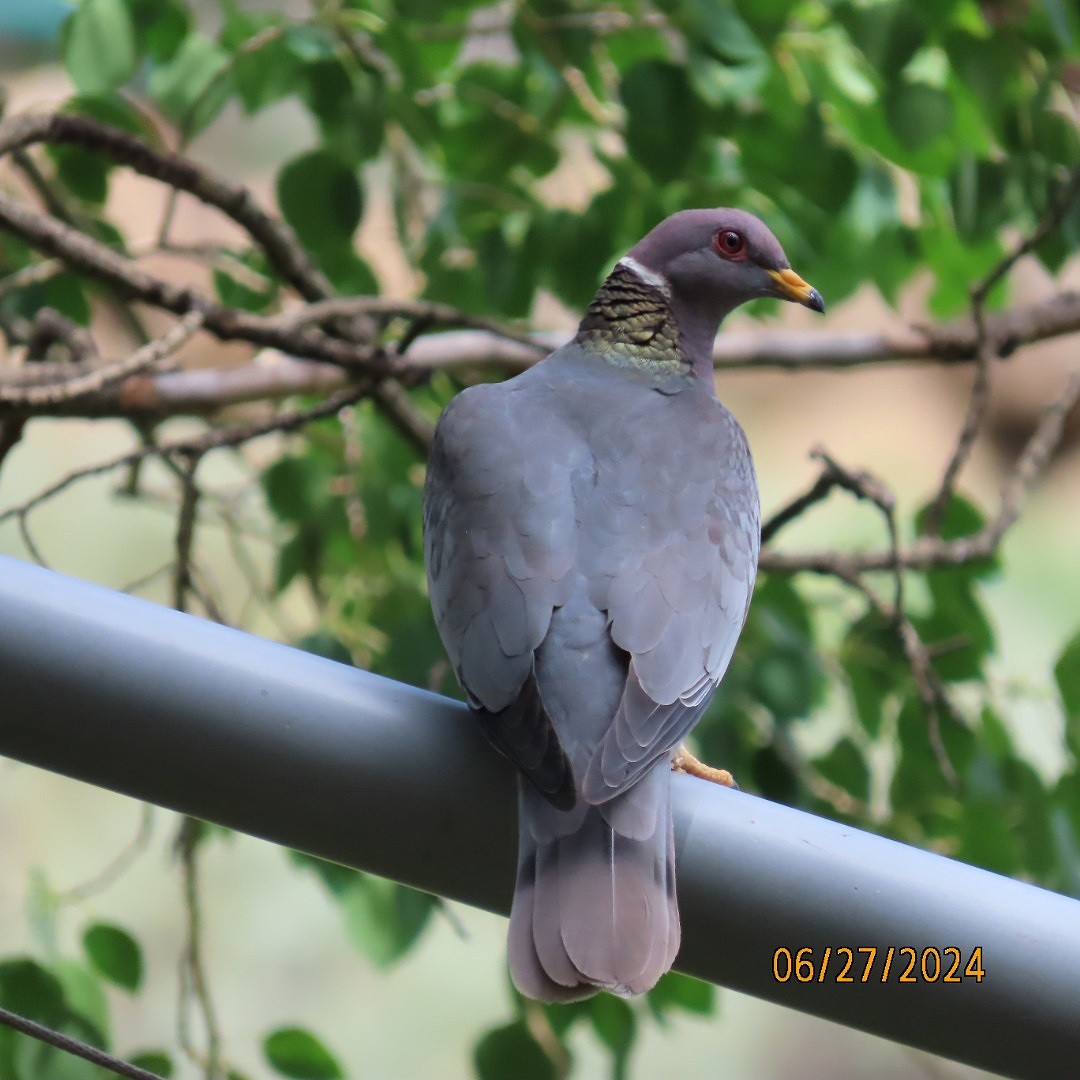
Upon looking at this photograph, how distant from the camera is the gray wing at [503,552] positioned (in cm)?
131

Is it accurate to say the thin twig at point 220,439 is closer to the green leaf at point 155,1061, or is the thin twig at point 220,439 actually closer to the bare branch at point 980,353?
the green leaf at point 155,1061

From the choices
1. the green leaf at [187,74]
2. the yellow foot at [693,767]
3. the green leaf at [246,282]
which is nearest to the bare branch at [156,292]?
the green leaf at [187,74]

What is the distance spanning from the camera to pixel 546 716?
133 centimetres

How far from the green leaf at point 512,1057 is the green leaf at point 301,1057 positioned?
23 cm

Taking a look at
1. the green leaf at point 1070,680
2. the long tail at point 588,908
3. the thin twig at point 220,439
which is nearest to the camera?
the long tail at point 588,908

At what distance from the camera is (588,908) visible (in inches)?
48.2

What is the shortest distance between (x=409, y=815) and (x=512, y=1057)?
110 cm

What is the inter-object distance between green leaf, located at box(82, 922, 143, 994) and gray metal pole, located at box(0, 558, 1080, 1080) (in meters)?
0.99

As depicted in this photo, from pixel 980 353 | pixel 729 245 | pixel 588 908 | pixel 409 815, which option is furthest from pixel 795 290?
pixel 409 815

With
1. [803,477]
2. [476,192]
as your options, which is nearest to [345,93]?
[476,192]

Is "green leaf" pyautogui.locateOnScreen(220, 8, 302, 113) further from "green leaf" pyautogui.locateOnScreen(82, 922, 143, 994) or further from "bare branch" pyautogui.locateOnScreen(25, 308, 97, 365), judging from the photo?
"green leaf" pyautogui.locateOnScreen(82, 922, 143, 994)

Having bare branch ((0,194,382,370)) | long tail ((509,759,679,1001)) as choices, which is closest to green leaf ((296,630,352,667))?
bare branch ((0,194,382,370))

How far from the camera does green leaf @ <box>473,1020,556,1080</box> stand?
2061mm
